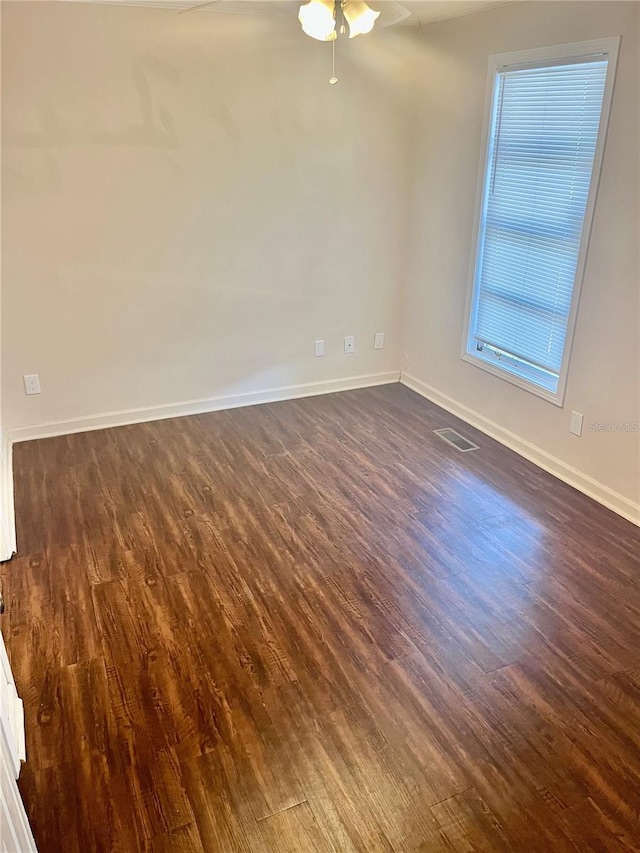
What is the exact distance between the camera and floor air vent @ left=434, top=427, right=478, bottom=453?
374 cm

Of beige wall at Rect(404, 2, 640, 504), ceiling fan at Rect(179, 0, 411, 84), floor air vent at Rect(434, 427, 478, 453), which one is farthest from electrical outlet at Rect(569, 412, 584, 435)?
ceiling fan at Rect(179, 0, 411, 84)

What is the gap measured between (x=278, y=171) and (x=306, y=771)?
3.33 meters

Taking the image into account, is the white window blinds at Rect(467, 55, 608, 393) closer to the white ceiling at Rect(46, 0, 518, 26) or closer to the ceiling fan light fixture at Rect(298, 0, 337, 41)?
the white ceiling at Rect(46, 0, 518, 26)

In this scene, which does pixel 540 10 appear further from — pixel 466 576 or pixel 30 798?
pixel 30 798

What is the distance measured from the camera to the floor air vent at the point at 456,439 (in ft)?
12.3

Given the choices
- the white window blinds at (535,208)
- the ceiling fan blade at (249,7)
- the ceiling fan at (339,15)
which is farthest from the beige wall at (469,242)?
the ceiling fan blade at (249,7)

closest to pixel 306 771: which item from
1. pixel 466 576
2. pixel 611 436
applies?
pixel 466 576

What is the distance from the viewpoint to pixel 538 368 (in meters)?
3.47

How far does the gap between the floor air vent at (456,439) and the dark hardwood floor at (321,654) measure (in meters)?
0.15

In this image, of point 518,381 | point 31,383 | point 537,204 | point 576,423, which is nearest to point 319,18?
point 537,204

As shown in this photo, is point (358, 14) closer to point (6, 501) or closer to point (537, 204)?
point (537, 204)

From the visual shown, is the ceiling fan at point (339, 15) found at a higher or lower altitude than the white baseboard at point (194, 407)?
higher

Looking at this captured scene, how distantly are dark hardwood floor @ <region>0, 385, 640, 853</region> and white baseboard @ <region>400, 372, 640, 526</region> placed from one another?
3.1 inches

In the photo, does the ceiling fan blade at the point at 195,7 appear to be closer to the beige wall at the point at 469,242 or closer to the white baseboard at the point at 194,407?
the beige wall at the point at 469,242
